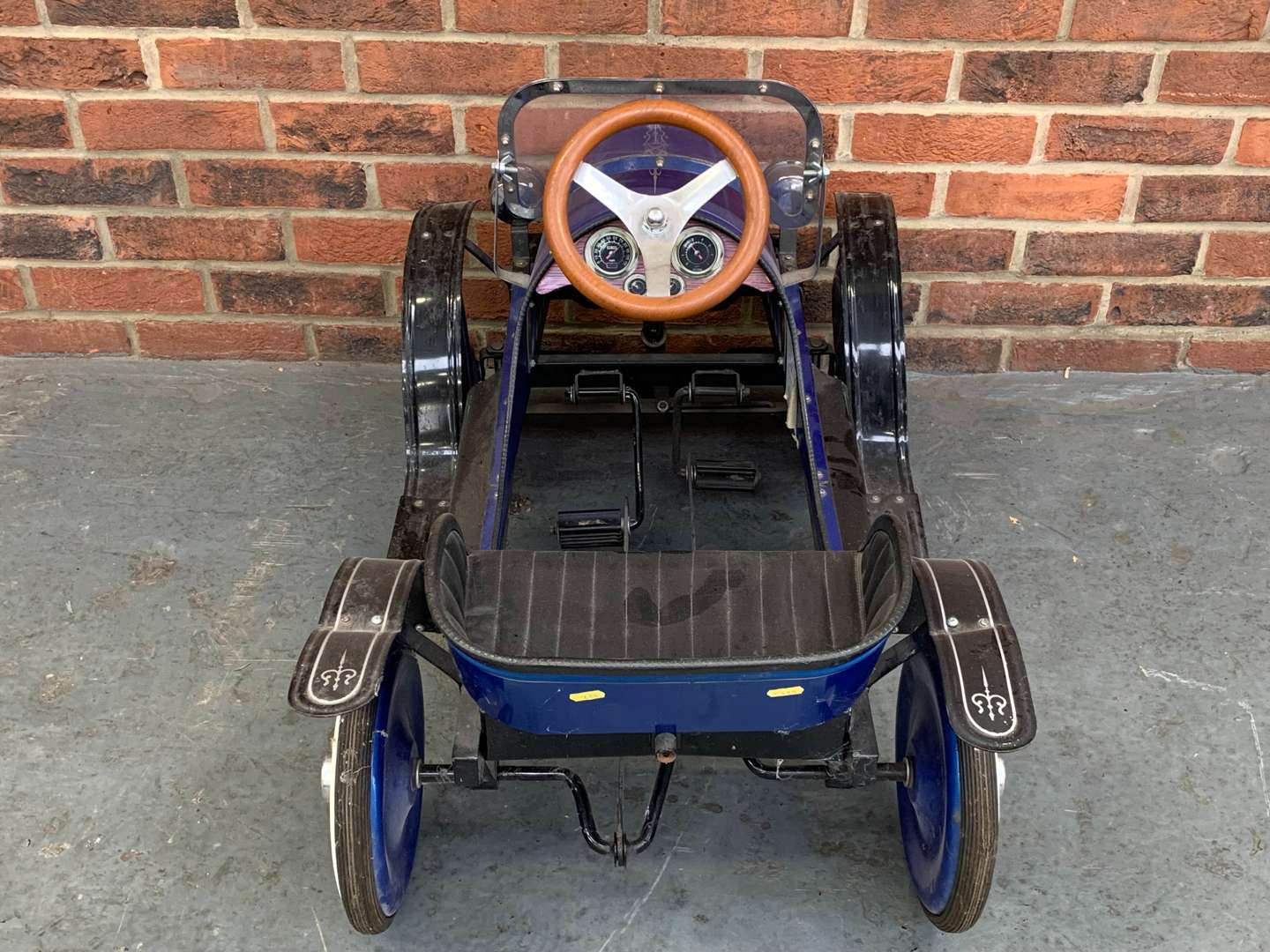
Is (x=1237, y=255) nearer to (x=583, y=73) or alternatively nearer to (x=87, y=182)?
(x=583, y=73)

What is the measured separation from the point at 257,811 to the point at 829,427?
1.28m

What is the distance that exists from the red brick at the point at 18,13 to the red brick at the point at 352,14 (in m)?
0.50

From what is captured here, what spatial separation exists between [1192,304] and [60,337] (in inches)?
115

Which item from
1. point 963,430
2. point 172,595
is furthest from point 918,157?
point 172,595

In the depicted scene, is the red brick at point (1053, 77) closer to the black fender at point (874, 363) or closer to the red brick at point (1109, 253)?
the red brick at point (1109, 253)

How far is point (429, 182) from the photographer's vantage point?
2752mm

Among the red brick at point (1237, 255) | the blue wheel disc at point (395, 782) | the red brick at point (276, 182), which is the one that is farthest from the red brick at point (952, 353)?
the blue wheel disc at point (395, 782)

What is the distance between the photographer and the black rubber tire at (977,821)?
1531mm

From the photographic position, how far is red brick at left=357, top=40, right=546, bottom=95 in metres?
2.57

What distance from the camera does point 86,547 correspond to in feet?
7.84

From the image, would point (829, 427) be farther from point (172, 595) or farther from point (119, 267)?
point (119, 267)

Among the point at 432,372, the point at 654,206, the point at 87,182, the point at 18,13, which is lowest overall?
the point at 432,372

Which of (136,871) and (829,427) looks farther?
(829,427)

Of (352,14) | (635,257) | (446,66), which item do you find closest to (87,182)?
(352,14)
